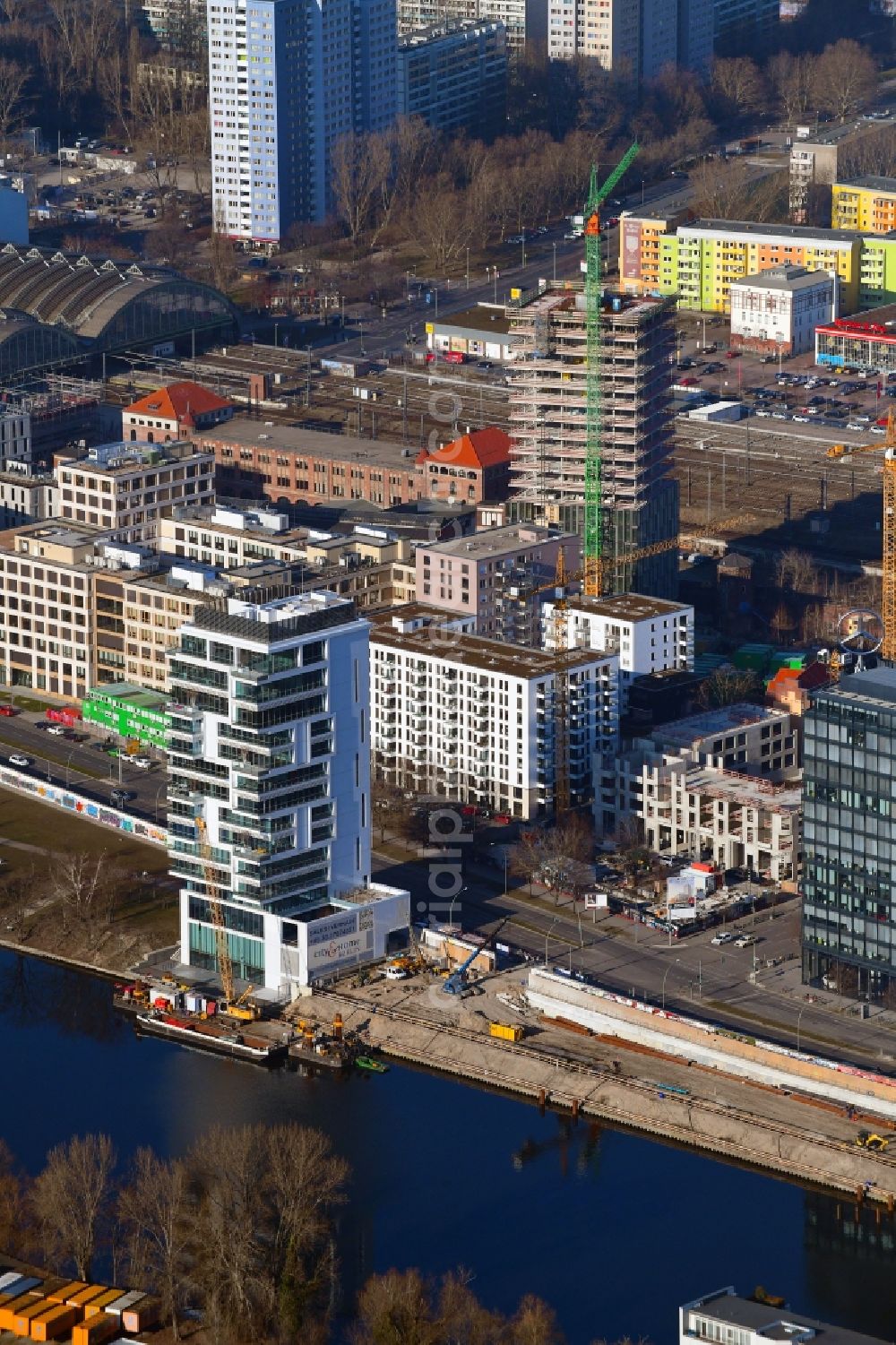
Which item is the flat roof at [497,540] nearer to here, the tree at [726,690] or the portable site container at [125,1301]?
the tree at [726,690]

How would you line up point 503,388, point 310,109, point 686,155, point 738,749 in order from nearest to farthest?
point 738,749
point 503,388
point 310,109
point 686,155

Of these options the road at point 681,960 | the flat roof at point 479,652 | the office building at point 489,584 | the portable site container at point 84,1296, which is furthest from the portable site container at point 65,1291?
the office building at point 489,584

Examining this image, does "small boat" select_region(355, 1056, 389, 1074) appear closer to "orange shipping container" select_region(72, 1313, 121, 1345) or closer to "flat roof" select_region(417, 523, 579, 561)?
"orange shipping container" select_region(72, 1313, 121, 1345)

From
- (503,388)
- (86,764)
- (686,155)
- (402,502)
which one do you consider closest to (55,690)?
(86,764)

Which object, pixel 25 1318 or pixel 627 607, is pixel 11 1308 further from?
pixel 627 607

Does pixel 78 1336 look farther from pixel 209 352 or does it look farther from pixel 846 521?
pixel 209 352
